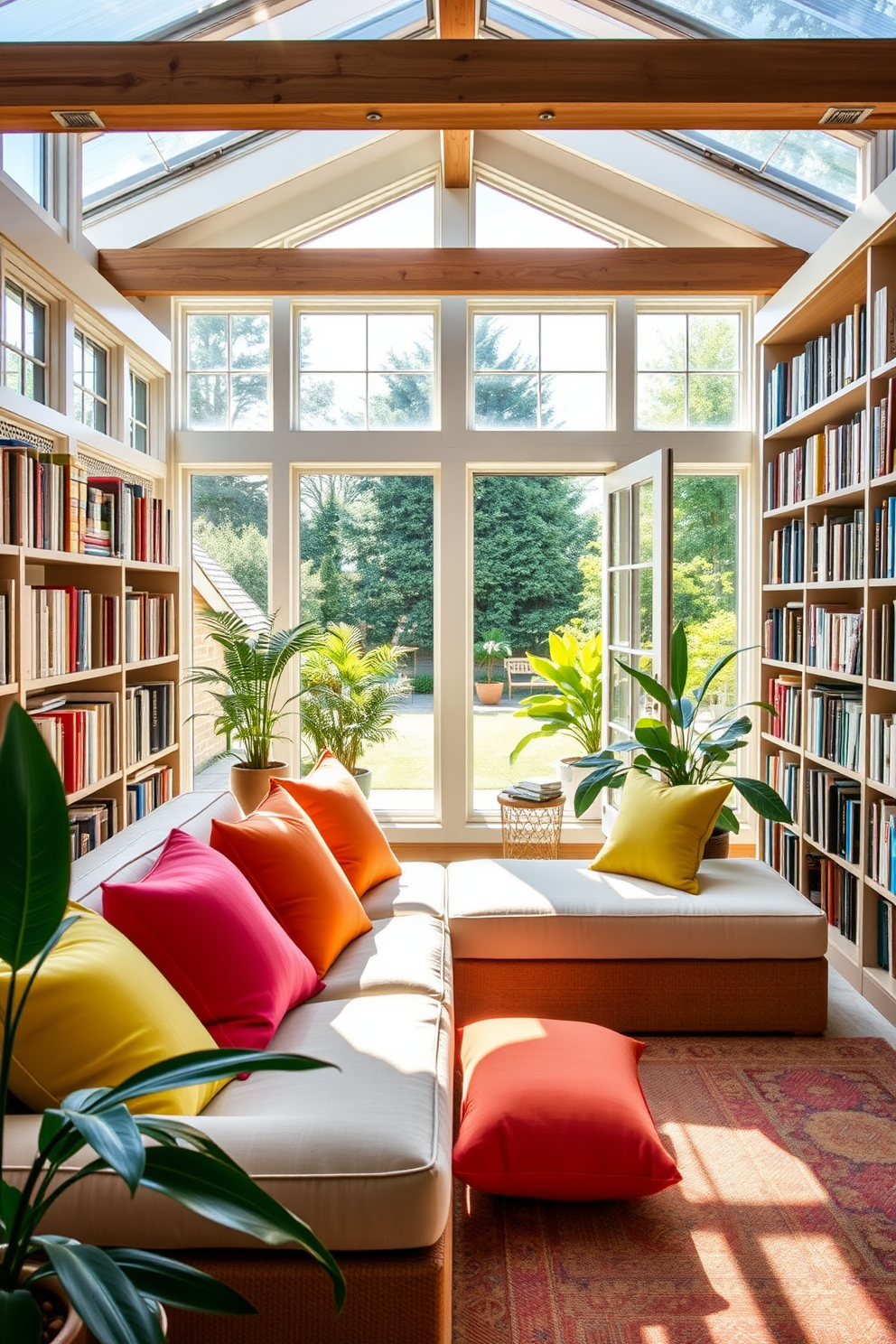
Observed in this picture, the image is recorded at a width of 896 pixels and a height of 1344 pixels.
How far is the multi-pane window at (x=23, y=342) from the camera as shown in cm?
353

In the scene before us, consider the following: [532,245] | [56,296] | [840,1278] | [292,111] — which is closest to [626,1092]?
[840,1278]

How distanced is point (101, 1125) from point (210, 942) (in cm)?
114

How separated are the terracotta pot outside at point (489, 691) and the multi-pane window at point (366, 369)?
1.50 metres

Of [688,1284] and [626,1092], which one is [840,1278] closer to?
[688,1284]

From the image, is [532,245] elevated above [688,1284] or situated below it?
A: above

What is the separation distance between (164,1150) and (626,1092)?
152 centimetres

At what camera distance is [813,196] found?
4699 mm

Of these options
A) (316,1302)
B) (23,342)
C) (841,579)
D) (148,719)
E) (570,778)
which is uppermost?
(23,342)

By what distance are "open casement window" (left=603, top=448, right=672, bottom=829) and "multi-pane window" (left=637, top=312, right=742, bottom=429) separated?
0.50 metres

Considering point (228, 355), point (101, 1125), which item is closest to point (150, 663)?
point (228, 355)

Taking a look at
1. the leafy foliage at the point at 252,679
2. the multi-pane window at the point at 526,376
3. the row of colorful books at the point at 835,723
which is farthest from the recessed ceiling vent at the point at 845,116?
the leafy foliage at the point at 252,679

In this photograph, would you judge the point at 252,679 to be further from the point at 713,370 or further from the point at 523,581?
the point at 713,370

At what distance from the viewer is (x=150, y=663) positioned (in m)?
4.40

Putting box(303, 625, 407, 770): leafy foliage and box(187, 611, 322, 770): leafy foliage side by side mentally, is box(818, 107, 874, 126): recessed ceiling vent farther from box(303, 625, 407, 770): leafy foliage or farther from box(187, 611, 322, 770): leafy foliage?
box(303, 625, 407, 770): leafy foliage
